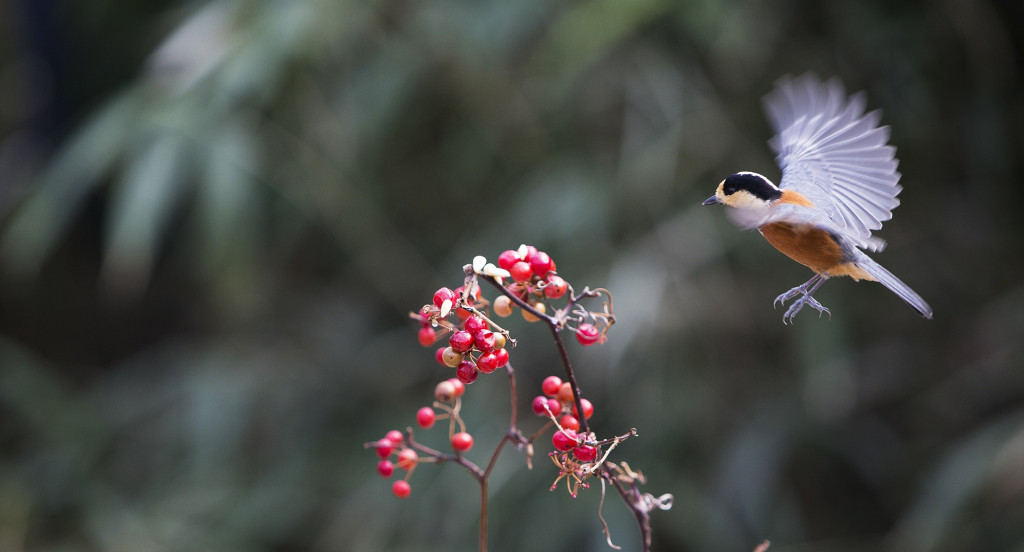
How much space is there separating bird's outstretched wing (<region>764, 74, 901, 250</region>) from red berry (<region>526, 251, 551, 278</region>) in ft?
0.44

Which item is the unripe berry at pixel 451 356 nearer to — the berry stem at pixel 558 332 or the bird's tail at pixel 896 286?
the berry stem at pixel 558 332

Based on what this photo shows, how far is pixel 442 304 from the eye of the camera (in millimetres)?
360

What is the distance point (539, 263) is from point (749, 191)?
0.10 meters

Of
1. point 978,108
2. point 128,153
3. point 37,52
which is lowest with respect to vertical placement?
point 978,108

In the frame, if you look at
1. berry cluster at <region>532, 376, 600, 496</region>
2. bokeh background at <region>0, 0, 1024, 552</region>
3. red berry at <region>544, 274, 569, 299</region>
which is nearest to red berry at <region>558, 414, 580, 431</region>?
berry cluster at <region>532, 376, 600, 496</region>

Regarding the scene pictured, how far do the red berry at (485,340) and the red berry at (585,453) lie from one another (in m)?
0.06

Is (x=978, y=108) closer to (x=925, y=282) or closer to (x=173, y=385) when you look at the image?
(x=925, y=282)

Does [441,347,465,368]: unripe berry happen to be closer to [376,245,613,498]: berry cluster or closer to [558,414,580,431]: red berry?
[376,245,613,498]: berry cluster

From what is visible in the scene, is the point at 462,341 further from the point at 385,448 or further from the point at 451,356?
the point at 385,448


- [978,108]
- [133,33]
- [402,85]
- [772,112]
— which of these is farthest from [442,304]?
[133,33]

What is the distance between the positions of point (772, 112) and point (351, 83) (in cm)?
133

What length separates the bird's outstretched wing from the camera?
14.4 inches

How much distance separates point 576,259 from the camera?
1.45 m

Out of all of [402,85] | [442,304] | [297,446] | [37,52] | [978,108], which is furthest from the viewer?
[37,52]
